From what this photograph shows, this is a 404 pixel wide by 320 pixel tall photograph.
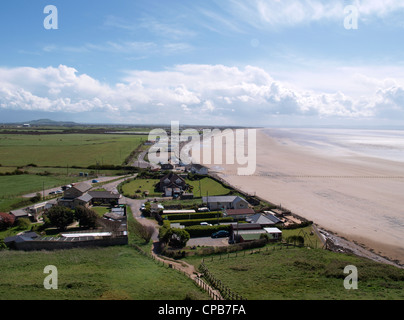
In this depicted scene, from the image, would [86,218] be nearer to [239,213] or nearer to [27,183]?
[239,213]

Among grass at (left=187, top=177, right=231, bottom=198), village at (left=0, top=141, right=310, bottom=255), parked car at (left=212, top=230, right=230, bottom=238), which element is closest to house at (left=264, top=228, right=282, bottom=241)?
village at (left=0, top=141, right=310, bottom=255)

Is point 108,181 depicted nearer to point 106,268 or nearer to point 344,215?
point 106,268

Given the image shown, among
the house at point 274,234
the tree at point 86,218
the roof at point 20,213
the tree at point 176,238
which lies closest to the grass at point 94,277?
the tree at point 176,238

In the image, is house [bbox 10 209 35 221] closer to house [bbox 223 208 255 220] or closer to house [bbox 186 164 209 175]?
house [bbox 223 208 255 220]

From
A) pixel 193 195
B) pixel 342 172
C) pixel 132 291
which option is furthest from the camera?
pixel 342 172

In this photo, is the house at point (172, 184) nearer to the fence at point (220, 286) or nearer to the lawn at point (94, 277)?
the lawn at point (94, 277)

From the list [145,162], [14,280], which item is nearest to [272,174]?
[145,162]

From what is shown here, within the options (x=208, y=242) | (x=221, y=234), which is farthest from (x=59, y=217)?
(x=221, y=234)
